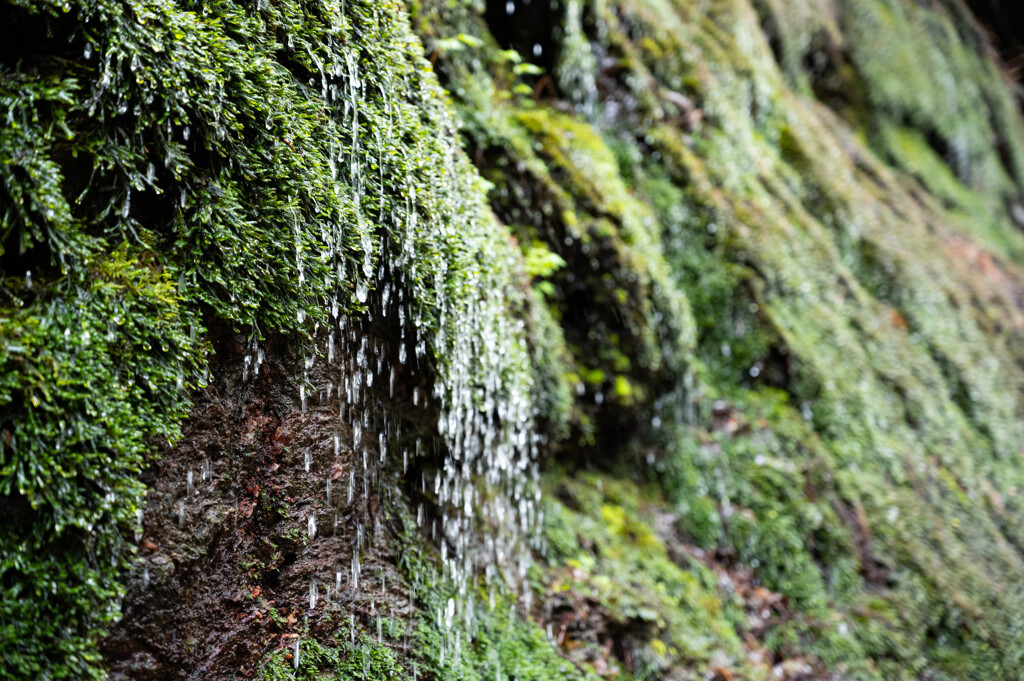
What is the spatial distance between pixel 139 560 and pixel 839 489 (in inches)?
241

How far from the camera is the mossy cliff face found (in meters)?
2.37

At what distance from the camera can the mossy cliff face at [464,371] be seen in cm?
237

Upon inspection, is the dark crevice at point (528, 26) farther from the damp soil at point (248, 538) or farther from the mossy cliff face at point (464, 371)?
the damp soil at point (248, 538)

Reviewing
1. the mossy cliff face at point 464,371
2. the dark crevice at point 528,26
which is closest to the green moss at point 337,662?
the mossy cliff face at point 464,371

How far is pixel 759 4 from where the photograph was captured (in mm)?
10961

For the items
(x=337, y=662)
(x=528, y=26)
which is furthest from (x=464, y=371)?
(x=528, y=26)

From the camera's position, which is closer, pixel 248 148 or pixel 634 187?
pixel 248 148

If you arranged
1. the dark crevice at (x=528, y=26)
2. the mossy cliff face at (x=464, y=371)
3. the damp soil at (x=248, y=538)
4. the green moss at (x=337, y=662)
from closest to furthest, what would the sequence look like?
1. the mossy cliff face at (x=464, y=371)
2. the damp soil at (x=248, y=538)
3. the green moss at (x=337, y=662)
4. the dark crevice at (x=528, y=26)

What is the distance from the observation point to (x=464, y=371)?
12.7 ft

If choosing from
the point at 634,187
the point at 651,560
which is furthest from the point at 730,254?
the point at 651,560

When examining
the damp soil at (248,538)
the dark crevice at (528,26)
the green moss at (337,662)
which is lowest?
the green moss at (337,662)

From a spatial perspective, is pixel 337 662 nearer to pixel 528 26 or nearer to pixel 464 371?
pixel 464 371

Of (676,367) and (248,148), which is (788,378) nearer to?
(676,367)

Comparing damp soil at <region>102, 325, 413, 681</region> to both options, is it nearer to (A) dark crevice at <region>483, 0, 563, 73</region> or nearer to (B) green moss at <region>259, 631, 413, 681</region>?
(B) green moss at <region>259, 631, 413, 681</region>
